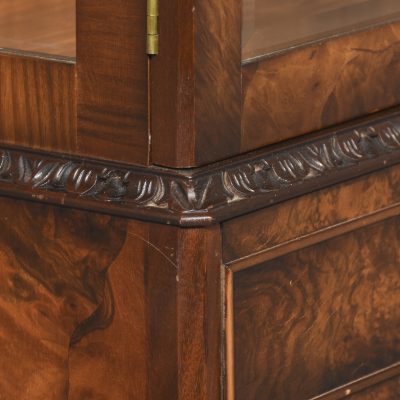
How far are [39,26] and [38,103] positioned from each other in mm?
77

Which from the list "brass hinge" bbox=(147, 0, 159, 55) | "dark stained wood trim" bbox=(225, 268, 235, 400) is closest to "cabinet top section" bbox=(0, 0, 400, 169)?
"brass hinge" bbox=(147, 0, 159, 55)

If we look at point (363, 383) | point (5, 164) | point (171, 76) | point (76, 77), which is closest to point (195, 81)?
point (171, 76)

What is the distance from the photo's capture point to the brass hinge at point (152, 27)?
1428 mm

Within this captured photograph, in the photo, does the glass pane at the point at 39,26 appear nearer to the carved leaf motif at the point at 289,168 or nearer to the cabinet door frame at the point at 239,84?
the cabinet door frame at the point at 239,84

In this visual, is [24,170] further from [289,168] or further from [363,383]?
[363,383]

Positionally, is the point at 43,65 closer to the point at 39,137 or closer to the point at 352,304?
the point at 39,137

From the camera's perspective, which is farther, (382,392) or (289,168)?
(382,392)

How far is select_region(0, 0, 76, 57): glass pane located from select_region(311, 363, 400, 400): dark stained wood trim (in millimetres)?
481

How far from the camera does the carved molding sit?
1.46 meters

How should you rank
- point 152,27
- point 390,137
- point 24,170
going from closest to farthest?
point 152,27
point 24,170
point 390,137

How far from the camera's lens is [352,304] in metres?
1.67

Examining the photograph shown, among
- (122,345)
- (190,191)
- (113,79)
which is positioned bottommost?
(122,345)

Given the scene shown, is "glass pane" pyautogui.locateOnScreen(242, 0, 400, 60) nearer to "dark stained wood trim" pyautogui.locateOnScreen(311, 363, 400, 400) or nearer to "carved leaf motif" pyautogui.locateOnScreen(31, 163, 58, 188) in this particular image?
"carved leaf motif" pyautogui.locateOnScreen(31, 163, 58, 188)

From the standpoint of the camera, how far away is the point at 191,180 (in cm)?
146
